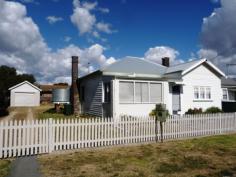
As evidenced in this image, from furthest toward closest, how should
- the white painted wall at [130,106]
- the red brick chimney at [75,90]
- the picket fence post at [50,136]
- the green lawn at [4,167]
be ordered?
the red brick chimney at [75,90] → the white painted wall at [130,106] → the picket fence post at [50,136] → the green lawn at [4,167]

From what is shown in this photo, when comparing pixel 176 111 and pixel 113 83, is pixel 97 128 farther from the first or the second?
pixel 176 111

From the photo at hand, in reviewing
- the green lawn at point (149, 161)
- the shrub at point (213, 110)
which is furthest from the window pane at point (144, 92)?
the green lawn at point (149, 161)

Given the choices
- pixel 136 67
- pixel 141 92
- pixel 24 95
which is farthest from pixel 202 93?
pixel 24 95

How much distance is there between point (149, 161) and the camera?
25.7 feet

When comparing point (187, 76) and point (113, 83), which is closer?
point (113, 83)

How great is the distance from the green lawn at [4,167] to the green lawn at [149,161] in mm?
923

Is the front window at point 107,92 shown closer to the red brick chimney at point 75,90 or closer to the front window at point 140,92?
the front window at point 140,92

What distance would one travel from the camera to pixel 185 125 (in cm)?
1210

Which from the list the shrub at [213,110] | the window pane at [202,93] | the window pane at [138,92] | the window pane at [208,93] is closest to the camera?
the window pane at [138,92]

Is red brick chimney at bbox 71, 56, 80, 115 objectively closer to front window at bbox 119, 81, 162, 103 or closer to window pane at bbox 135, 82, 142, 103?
front window at bbox 119, 81, 162, 103

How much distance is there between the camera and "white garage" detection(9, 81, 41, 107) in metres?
44.4

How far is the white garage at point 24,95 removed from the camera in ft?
146

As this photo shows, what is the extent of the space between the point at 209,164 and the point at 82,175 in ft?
12.4

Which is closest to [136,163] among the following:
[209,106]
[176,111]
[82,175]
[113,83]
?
[82,175]
